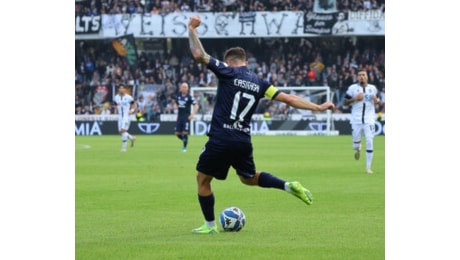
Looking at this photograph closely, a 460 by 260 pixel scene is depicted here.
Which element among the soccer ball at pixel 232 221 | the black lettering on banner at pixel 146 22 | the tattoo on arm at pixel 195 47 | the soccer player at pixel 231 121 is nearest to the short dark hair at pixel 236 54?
the soccer player at pixel 231 121

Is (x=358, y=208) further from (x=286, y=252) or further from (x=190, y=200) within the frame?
(x=286, y=252)

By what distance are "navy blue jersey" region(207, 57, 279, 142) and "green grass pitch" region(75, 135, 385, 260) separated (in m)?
1.30

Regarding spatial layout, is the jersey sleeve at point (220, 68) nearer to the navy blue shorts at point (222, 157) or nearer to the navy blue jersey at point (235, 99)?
the navy blue jersey at point (235, 99)

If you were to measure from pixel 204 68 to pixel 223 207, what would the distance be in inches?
1706

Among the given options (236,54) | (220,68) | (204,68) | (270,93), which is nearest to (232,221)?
(270,93)

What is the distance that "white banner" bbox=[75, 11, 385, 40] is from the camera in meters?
55.4

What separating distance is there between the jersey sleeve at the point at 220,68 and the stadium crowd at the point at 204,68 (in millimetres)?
42167

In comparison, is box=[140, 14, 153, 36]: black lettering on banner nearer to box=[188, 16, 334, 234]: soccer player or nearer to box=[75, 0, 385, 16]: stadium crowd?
box=[75, 0, 385, 16]: stadium crowd

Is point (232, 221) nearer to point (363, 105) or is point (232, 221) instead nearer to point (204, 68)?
point (363, 105)

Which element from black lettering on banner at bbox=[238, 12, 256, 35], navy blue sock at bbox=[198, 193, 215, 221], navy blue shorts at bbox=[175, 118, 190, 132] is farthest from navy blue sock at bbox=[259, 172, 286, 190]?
black lettering on banner at bbox=[238, 12, 256, 35]

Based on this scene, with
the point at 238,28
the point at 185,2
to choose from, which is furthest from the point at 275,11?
the point at 185,2

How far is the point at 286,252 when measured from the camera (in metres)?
9.48

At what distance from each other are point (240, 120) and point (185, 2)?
47.6m

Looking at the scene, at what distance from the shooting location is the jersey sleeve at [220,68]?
10820 millimetres
